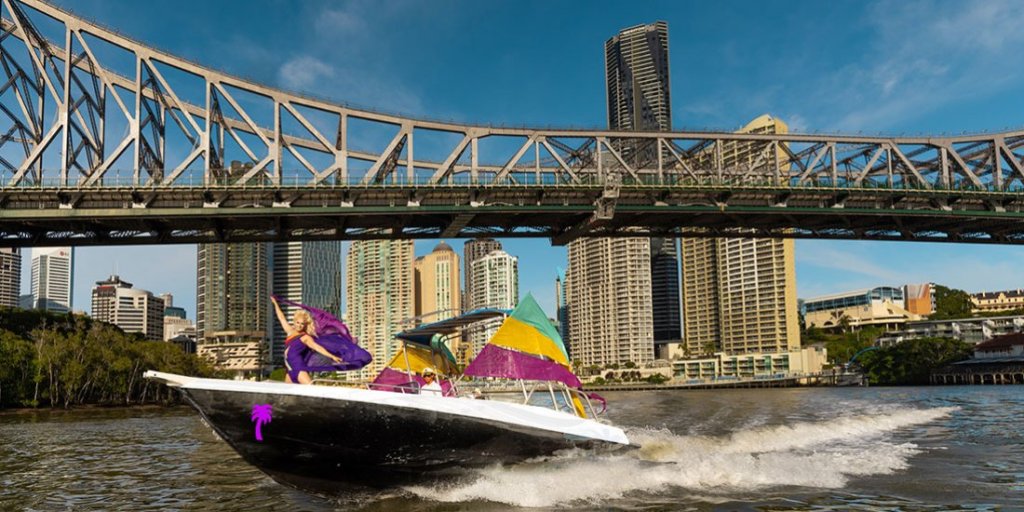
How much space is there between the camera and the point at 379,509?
1178 centimetres

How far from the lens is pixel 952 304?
167 meters

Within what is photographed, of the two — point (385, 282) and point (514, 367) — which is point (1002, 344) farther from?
point (385, 282)

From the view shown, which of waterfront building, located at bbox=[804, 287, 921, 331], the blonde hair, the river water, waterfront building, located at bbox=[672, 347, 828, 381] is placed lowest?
waterfront building, located at bbox=[672, 347, 828, 381]

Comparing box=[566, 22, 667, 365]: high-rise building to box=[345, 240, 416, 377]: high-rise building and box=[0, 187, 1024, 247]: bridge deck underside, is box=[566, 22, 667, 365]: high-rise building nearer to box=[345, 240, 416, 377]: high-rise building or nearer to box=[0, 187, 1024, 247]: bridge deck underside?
box=[345, 240, 416, 377]: high-rise building

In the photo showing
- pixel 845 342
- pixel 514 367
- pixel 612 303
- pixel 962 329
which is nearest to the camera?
pixel 514 367

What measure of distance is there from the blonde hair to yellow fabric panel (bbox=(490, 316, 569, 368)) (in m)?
3.21

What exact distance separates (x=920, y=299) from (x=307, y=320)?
681ft

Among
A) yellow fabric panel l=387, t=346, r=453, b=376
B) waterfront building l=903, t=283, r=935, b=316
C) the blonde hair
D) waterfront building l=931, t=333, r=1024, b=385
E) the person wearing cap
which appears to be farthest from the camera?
waterfront building l=903, t=283, r=935, b=316

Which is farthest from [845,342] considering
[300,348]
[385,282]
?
[300,348]

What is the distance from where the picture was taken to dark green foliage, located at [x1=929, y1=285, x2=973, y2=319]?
514 ft

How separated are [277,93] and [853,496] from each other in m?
41.1

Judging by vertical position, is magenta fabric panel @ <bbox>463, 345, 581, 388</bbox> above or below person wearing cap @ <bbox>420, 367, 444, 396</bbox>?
above

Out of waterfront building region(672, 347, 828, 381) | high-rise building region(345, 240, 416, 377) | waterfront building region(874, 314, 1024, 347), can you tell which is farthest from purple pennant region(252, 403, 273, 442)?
high-rise building region(345, 240, 416, 377)

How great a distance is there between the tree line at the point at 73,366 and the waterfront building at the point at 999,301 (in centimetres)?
17416
